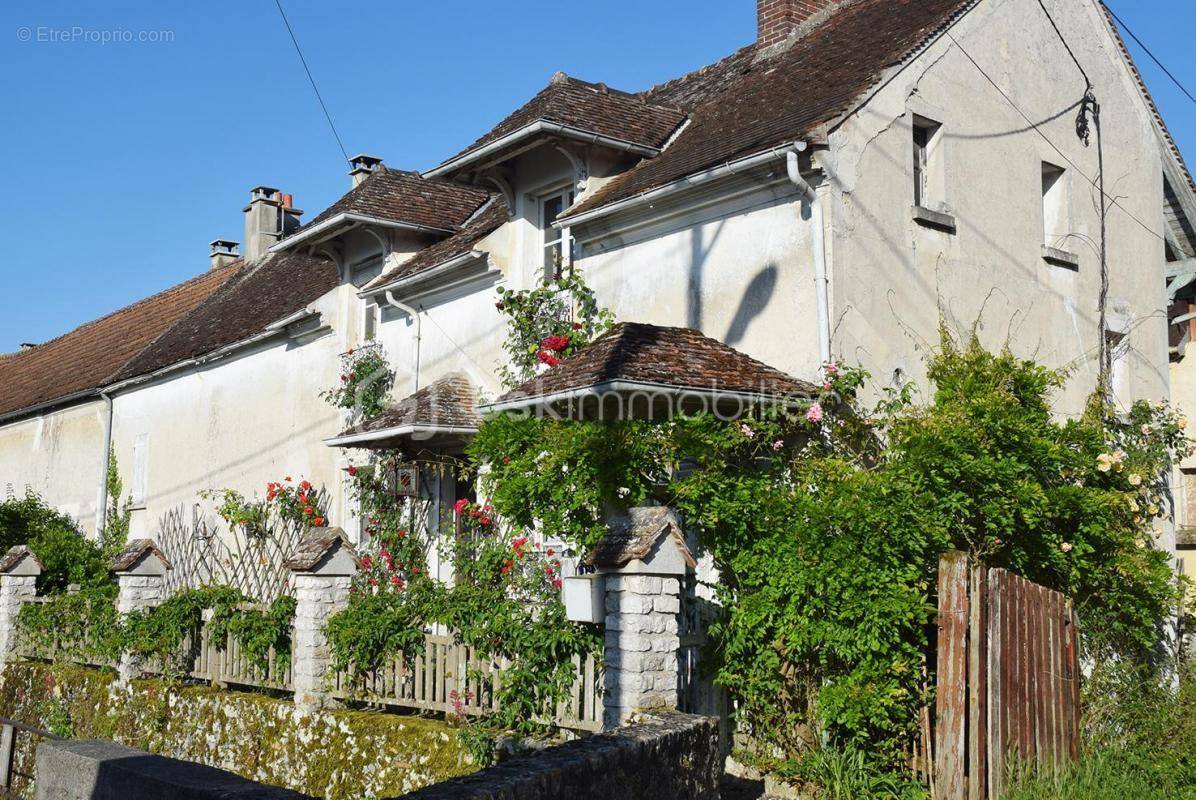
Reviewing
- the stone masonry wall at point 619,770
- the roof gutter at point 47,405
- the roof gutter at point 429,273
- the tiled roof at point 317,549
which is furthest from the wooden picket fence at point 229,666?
the roof gutter at point 47,405

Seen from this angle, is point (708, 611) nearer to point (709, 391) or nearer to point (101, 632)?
point (709, 391)

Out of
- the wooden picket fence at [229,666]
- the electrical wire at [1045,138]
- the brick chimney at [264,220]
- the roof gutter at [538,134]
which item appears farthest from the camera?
the brick chimney at [264,220]

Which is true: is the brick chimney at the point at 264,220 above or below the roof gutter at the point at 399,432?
above

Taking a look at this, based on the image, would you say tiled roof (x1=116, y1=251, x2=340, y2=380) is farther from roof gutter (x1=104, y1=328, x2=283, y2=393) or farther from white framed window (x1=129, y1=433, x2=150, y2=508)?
white framed window (x1=129, y1=433, x2=150, y2=508)

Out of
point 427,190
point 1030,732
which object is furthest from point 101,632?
point 1030,732

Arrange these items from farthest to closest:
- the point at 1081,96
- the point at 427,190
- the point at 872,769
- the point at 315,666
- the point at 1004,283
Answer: the point at 427,190 → the point at 1081,96 → the point at 1004,283 → the point at 315,666 → the point at 872,769

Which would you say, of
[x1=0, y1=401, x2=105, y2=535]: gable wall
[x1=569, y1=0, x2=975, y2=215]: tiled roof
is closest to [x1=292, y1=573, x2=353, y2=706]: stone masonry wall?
[x1=569, y1=0, x2=975, y2=215]: tiled roof

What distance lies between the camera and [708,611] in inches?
350

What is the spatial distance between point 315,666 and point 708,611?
372 centimetres

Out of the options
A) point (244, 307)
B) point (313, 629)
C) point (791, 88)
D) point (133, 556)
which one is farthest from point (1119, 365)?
point (244, 307)

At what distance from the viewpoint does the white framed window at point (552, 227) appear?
43.3 feet

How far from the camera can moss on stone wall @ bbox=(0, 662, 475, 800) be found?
29.6 ft

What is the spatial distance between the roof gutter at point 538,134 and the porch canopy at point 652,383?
2864 millimetres

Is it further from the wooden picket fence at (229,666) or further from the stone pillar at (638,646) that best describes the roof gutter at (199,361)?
the stone pillar at (638,646)
